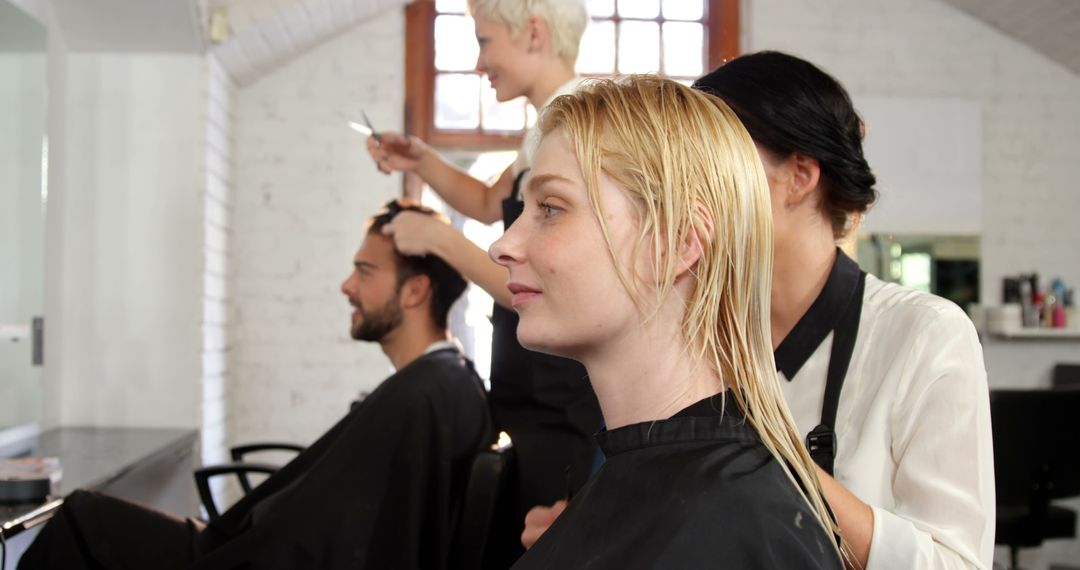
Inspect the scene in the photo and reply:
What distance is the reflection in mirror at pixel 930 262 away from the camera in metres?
4.93

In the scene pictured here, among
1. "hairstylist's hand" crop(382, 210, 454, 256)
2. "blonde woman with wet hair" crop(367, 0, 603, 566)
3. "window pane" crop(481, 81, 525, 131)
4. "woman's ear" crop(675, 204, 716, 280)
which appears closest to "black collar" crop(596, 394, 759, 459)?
"woman's ear" crop(675, 204, 716, 280)

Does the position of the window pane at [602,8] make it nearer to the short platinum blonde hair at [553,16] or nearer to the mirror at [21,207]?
the mirror at [21,207]

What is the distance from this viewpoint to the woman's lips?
1.00 m

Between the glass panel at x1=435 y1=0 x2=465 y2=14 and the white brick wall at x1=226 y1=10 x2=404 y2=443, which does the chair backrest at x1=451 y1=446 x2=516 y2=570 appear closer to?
the white brick wall at x1=226 y1=10 x2=404 y2=443

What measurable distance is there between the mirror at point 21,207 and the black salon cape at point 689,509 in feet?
8.12

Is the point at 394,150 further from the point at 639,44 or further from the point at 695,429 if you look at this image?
the point at 639,44

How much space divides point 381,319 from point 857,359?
5.10 feet

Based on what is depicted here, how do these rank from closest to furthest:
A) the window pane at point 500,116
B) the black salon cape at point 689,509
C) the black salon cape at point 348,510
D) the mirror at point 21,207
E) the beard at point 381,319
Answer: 1. the black salon cape at point 689,509
2. the black salon cape at point 348,510
3. the beard at point 381,319
4. the mirror at point 21,207
5. the window pane at point 500,116

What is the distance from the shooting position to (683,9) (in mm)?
5172

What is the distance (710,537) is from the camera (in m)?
0.86

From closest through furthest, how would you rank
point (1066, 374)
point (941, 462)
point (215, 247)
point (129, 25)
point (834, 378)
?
point (941, 462), point (834, 378), point (129, 25), point (215, 247), point (1066, 374)

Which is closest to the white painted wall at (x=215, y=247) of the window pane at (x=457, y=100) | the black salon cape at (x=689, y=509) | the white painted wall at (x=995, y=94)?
the window pane at (x=457, y=100)

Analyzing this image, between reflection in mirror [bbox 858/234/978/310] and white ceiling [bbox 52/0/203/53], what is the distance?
10.3 ft

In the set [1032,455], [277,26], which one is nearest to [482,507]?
[1032,455]
